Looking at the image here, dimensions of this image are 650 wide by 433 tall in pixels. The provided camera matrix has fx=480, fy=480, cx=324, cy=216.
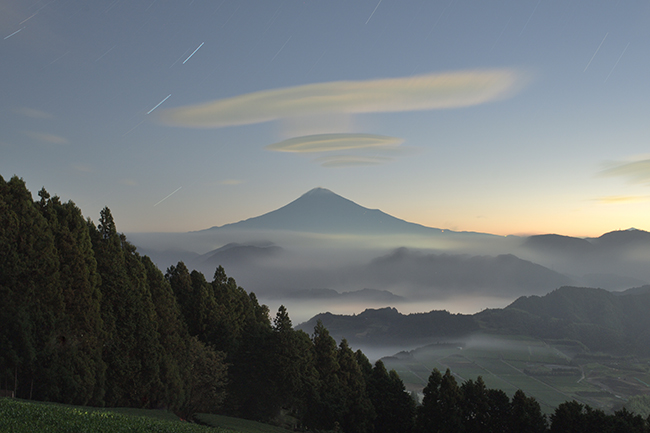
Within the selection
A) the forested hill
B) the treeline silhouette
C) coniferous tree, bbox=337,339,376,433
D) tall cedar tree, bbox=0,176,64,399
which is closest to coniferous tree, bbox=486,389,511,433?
the treeline silhouette

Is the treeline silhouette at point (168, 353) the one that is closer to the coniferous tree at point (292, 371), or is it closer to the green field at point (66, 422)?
the coniferous tree at point (292, 371)

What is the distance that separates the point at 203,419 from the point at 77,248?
58.4ft

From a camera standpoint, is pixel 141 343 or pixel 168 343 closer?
pixel 141 343

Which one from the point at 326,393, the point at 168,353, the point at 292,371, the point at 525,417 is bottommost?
the point at 525,417

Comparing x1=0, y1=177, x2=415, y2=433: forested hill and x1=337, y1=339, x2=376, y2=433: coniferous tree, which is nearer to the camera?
x1=0, y1=177, x2=415, y2=433: forested hill

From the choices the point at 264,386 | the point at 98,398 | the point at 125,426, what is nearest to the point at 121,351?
the point at 98,398

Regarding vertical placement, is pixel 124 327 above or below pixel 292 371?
above

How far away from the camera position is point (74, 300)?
36594 mm

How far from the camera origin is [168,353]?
147ft

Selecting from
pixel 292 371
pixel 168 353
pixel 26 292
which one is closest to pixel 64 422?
pixel 26 292

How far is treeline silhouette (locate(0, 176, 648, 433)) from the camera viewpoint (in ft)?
111

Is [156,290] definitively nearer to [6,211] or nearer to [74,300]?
[74,300]

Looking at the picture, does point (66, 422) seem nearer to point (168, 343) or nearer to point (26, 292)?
point (26, 292)

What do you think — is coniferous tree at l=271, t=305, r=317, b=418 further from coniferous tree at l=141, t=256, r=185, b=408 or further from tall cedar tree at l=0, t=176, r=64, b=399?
tall cedar tree at l=0, t=176, r=64, b=399
